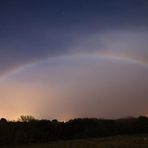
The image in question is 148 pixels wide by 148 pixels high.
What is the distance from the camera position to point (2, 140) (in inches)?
3831

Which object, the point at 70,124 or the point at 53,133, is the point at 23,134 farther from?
the point at 70,124

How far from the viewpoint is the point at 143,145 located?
50.9 metres

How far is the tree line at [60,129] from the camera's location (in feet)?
333

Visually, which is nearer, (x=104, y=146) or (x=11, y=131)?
(x=104, y=146)

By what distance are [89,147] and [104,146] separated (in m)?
2.01

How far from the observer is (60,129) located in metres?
115

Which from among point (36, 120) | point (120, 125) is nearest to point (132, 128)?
point (120, 125)

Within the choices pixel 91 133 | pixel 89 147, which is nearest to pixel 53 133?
pixel 91 133

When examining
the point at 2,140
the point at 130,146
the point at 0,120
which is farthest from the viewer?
the point at 0,120

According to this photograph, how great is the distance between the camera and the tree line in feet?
333

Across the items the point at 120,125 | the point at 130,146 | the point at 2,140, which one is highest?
the point at 120,125

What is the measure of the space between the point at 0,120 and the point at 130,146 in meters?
72.6

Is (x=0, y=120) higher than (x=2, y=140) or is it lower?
higher

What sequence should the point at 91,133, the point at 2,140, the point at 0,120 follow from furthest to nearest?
the point at 0,120, the point at 91,133, the point at 2,140
